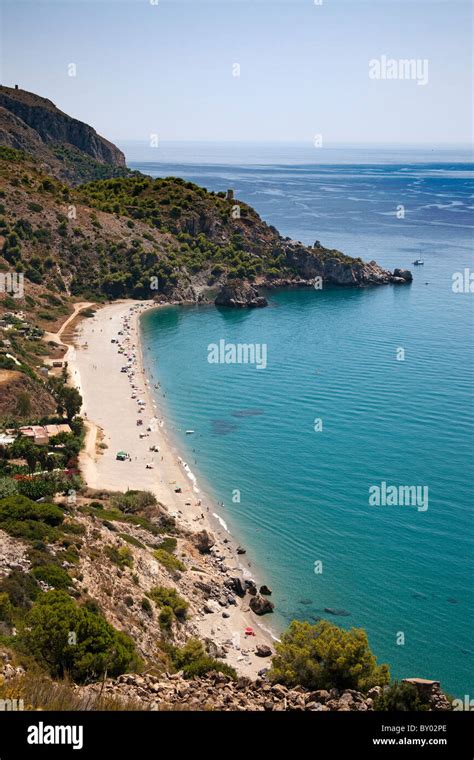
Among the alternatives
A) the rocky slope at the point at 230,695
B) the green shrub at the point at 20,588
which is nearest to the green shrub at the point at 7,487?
the green shrub at the point at 20,588

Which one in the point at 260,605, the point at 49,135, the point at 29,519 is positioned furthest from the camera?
the point at 49,135

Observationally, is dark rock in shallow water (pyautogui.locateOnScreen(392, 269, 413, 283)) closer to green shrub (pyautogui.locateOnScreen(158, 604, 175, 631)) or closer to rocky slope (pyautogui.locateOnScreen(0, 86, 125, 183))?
rocky slope (pyautogui.locateOnScreen(0, 86, 125, 183))

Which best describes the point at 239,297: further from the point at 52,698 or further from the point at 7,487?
the point at 52,698

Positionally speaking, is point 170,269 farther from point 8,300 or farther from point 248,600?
point 248,600

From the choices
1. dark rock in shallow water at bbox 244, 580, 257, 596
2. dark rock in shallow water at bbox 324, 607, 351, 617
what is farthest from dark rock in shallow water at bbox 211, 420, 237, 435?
dark rock in shallow water at bbox 324, 607, 351, 617

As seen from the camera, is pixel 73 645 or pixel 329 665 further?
pixel 329 665

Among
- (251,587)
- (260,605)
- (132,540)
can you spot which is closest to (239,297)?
(251,587)
